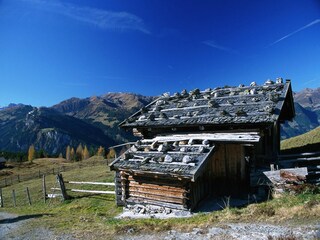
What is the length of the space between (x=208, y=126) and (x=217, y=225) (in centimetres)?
685

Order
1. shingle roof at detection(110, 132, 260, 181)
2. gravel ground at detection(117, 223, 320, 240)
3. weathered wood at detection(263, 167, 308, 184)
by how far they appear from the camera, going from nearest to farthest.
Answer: gravel ground at detection(117, 223, 320, 240) < weathered wood at detection(263, 167, 308, 184) < shingle roof at detection(110, 132, 260, 181)

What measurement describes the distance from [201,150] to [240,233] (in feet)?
16.8

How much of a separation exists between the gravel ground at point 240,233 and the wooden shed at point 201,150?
8.70ft

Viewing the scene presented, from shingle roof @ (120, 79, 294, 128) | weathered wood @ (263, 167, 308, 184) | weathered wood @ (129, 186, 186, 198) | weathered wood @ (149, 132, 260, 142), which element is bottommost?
weathered wood @ (129, 186, 186, 198)

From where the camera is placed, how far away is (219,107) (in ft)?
55.1

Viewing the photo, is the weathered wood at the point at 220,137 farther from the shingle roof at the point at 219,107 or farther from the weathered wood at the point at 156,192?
the weathered wood at the point at 156,192

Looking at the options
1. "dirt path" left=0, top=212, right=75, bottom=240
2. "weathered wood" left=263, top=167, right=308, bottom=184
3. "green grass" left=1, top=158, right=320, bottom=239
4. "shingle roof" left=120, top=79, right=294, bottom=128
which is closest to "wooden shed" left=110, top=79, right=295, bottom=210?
"shingle roof" left=120, top=79, right=294, bottom=128

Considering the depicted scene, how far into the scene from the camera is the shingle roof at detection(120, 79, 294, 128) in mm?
14430

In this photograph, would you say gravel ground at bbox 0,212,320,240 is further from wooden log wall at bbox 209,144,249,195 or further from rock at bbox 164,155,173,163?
wooden log wall at bbox 209,144,249,195

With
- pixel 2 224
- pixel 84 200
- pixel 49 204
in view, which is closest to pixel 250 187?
pixel 84 200

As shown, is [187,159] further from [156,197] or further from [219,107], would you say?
[219,107]

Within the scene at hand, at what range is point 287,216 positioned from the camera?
31.3 ft

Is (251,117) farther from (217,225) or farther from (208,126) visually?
(217,225)

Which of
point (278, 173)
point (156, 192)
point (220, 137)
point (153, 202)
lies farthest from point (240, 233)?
point (220, 137)
